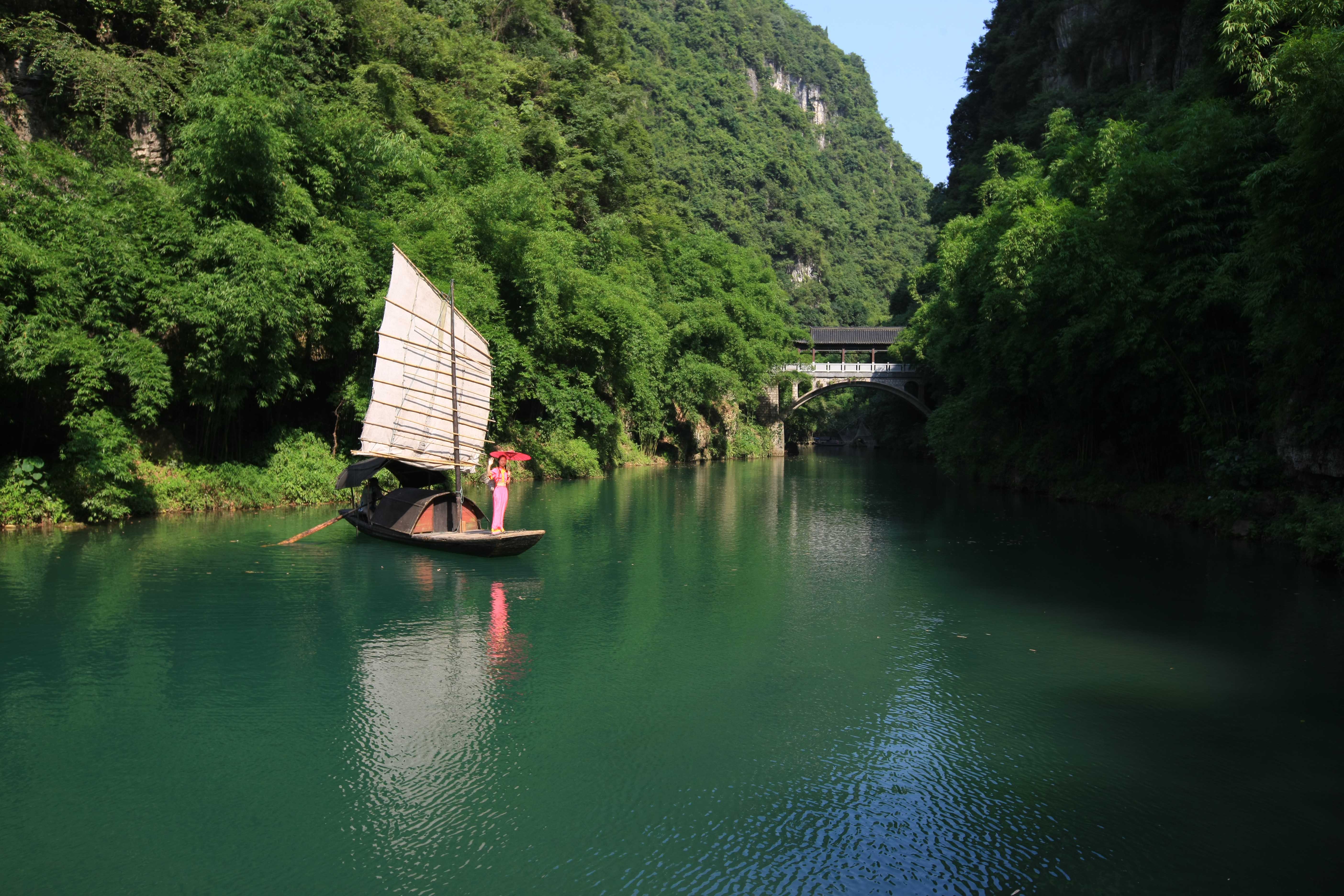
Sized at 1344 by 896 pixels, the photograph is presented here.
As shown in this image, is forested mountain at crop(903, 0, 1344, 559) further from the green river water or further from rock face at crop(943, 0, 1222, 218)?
the green river water

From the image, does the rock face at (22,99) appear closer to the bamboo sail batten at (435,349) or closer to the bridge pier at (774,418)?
the bamboo sail batten at (435,349)

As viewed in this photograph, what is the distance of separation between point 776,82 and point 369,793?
133345 millimetres

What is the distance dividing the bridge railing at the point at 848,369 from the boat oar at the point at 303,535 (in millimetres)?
39189

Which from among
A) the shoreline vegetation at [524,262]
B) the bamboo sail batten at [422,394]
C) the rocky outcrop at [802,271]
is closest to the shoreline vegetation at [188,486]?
the shoreline vegetation at [524,262]

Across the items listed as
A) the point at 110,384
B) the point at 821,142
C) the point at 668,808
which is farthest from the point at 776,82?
the point at 668,808

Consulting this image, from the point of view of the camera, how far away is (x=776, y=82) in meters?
126

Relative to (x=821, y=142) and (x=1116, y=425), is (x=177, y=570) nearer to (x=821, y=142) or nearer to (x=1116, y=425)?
(x=1116, y=425)

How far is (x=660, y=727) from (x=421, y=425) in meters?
9.90

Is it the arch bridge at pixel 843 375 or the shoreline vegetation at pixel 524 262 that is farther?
the arch bridge at pixel 843 375

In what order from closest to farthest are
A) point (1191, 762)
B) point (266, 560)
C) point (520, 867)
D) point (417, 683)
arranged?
point (520, 867)
point (1191, 762)
point (417, 683)
point (266, 560)

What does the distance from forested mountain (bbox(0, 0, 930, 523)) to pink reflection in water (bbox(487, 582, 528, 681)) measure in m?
8.82

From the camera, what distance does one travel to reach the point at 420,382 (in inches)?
597

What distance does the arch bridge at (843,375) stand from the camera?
51.7 meters

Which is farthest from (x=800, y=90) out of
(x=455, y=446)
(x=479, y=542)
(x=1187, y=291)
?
(x=479, y=542)
